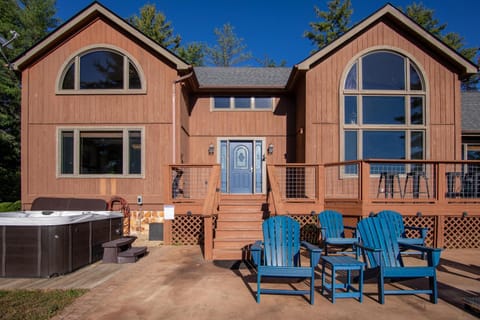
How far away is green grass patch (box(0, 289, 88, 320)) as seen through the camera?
141 inches

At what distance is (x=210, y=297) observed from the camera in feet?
13.5

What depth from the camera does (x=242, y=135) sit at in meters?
10.7

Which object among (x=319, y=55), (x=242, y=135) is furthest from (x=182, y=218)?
(x=319, y=55)

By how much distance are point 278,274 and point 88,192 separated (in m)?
6.91

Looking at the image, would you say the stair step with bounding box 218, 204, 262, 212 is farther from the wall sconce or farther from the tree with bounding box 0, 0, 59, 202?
the tree with bounding box 0, 0, 59, 202

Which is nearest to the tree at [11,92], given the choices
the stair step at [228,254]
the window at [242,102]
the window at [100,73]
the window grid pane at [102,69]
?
the window at [100,73]

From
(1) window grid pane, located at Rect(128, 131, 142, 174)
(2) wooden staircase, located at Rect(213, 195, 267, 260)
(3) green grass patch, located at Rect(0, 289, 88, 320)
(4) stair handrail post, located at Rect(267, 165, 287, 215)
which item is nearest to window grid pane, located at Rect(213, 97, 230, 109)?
(1) window grid pane, located at Rect(128, 131, 142, 174)

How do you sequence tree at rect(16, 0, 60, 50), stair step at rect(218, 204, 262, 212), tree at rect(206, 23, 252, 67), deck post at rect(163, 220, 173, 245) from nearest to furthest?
stair step at rect(218, 204, 262, 212)
deck post at rect(163, 220, 173, 245)
tree at rect(16, 0, 60, 50)
tree at rect(206, 23, 252, 67)

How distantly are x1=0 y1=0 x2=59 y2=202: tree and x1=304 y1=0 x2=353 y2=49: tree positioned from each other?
19930 millimetres

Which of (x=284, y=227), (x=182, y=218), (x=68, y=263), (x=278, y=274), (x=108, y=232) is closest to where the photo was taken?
(x=278, y=274)

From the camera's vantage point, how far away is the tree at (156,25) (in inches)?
941

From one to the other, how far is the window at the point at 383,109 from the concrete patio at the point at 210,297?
148 inches

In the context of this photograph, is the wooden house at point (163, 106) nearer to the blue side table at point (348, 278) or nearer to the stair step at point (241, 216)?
the stair step at point (241, 216)

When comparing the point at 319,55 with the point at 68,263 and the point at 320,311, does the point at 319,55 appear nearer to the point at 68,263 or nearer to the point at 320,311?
the point at 320,311
